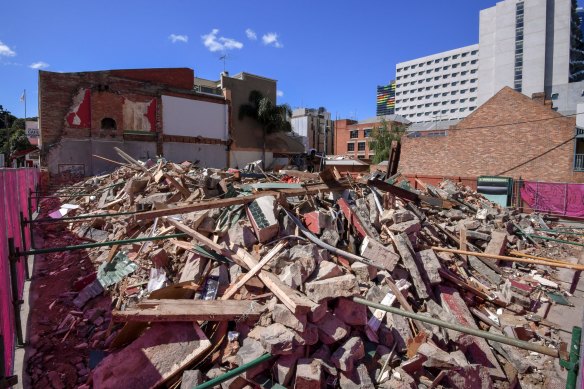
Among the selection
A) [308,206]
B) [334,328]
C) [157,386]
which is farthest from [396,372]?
[308,206]

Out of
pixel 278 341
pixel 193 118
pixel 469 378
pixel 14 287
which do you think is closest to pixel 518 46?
pixel 193 118

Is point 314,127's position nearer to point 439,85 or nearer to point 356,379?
point 439,85

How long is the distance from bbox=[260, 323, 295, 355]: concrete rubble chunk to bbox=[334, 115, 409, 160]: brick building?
2180 inches

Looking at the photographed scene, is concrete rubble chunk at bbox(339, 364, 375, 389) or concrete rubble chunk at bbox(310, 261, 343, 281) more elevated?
concrete rubble chunk at bbox(310, 261, 343, 281)

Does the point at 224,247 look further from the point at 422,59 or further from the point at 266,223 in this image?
the point at 422,59

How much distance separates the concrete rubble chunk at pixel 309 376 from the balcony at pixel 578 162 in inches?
1128

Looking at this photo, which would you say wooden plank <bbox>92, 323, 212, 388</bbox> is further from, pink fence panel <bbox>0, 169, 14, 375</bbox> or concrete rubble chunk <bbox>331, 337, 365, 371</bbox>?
concrete rubble chunk <bbox>331, 337, 365, 371</bbox>

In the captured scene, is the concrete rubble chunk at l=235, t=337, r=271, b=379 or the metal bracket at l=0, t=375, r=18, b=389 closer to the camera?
the metal bracket at l=0, t=375, r=18, b=389

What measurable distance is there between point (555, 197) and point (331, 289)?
19442 mm

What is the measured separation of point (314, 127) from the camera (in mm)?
58781

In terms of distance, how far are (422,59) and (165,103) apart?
3565 inches

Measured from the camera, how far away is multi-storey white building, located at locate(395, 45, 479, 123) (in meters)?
82.3

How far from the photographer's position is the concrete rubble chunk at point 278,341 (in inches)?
138

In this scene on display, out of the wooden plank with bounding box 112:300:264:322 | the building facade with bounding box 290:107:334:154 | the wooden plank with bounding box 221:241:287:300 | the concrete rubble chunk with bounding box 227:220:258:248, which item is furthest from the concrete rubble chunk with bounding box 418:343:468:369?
the building facade with bounding box 290:107:334:154
